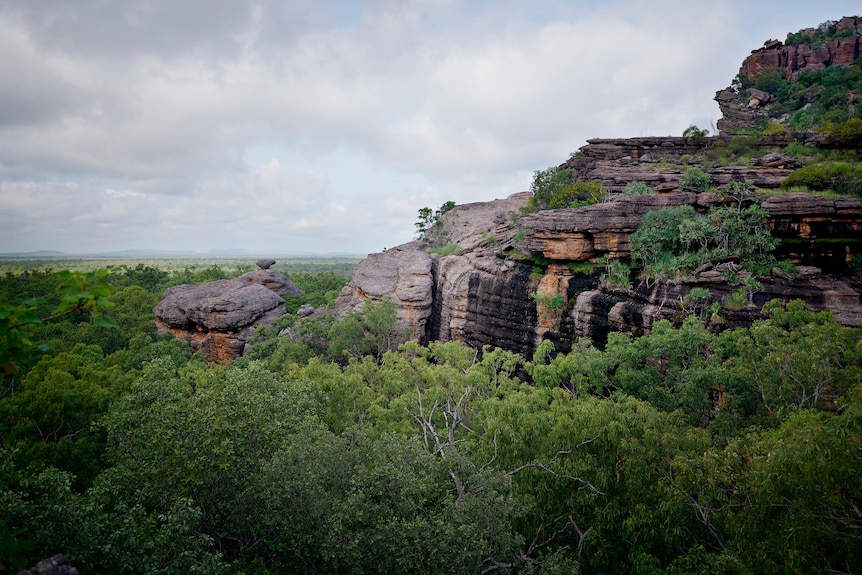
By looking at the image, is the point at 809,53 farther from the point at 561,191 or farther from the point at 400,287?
the point at 400,287

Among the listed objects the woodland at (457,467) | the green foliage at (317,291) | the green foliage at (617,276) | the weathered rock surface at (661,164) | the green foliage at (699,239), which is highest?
the weathered rock surface at (661,164)

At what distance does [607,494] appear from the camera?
984cm

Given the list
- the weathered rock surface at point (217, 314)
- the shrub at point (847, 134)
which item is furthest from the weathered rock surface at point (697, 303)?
the weathered rock surface at point (217, 314)

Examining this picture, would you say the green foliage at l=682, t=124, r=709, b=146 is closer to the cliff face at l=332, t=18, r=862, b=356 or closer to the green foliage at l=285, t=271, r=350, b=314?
the cliff face at l=332, t=18, r=862, b=356

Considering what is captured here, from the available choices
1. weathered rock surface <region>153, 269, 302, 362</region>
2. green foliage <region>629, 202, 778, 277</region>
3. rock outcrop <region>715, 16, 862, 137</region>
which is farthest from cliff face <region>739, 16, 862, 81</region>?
weathered rock surface <region>153, 269, 302, 362</region>

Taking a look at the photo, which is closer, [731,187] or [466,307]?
[731,187]

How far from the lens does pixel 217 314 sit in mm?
32344

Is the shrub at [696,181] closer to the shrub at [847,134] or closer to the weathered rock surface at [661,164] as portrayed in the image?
the weathered rock surface at [661,164]

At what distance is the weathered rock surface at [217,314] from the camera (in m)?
32.3

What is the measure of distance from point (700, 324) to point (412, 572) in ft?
45.0

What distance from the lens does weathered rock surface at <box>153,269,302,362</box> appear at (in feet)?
106

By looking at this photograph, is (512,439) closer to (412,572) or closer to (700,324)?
(412,572)

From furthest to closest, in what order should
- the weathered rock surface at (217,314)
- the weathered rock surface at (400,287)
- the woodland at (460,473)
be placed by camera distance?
1. the weathered rock surface at (400,287)
2. the weathered rock surface at (217,314)
3. the woodland at (460,473)

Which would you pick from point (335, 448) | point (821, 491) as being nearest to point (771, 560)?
point (821, 491)
